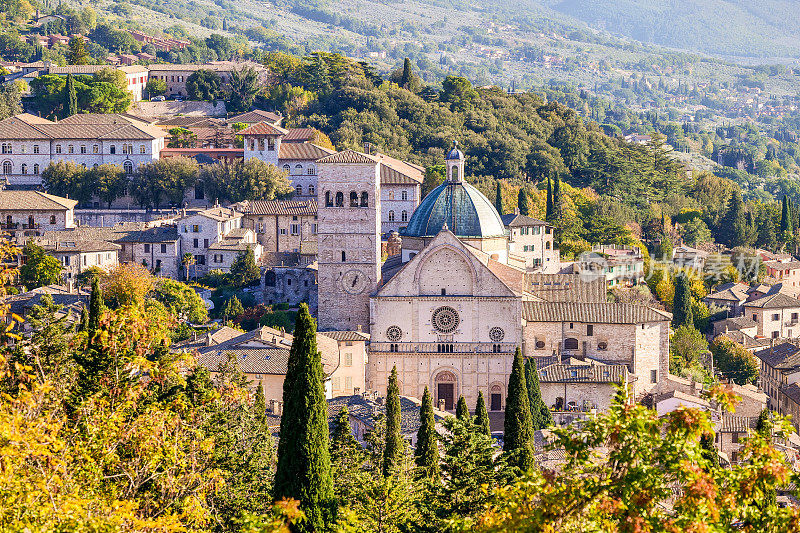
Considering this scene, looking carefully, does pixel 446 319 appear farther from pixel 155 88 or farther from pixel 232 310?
pixel 155 88

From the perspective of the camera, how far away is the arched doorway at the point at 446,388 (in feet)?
185

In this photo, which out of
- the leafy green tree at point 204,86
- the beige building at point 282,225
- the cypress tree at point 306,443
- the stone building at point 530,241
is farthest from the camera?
the leafy green tree at point 204,86

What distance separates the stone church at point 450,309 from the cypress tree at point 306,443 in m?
28.1

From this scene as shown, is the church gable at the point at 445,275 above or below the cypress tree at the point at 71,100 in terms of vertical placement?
below

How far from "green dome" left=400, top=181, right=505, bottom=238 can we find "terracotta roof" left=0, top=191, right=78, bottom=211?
82.0 feet

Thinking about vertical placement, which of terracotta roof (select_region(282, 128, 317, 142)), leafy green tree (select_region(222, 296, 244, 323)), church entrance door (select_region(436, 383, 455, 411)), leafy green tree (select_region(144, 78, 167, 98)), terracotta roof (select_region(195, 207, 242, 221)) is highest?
leafy green tree (select_region(144, 78, 167, 98))

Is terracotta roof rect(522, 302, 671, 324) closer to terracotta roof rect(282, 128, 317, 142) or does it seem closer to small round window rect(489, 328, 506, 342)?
small round window rect(489, 328, 506, 342)

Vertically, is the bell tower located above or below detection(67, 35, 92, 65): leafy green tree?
below

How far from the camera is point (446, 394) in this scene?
5662 cm

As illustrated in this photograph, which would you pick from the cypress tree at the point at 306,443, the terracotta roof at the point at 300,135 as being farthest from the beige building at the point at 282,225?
the cypress tree at the point at 306,443

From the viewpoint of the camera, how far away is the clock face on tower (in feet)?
191

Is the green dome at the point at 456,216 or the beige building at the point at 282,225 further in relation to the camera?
the beige building at the point at 282,225

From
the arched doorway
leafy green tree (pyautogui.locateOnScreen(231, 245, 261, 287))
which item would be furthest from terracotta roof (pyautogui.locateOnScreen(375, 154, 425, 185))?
the arched doorway

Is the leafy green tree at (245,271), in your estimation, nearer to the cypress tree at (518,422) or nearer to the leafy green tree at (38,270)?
the leafy green tree at (38,270)
